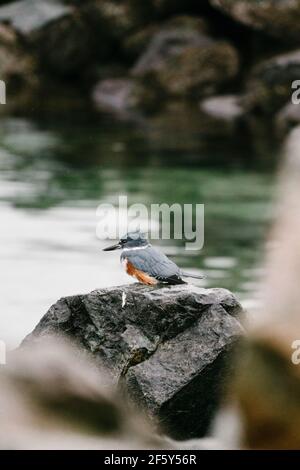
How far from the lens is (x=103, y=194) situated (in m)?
9.38

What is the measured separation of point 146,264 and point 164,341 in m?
0.32

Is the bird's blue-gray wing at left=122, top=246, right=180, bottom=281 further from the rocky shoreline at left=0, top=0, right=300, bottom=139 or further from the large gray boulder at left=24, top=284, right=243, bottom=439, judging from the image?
the rocky shoreline at left=0, top=0, right=300, bottom=139

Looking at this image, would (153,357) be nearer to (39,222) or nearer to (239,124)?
(39,222)

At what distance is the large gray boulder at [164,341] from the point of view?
382cm

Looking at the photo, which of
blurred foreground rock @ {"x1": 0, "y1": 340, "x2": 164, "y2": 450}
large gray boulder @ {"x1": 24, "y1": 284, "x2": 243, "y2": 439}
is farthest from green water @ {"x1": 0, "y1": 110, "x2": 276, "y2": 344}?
large gray boulder @ {"x1": 24, "y1": 284, "x2": 243, "y2": 439}

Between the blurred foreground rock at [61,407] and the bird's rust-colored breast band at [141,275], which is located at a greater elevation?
the bird's rust-colored breast band at [141,275]

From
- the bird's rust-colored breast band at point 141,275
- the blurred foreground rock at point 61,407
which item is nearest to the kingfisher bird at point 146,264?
the bird's rust-colored breast band at point 141,275

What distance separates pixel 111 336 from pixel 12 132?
9.54 m

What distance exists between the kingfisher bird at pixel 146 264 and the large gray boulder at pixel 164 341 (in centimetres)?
5

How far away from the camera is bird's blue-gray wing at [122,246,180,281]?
4.01 m

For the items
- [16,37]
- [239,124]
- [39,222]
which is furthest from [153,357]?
[16,37]

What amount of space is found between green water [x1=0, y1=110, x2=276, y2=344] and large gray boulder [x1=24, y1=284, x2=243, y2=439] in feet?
4.13

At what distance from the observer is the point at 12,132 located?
13180 millimetres

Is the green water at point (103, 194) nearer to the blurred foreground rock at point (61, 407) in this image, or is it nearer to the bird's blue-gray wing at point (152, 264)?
the blurred foreground rock at point (61, 407)
